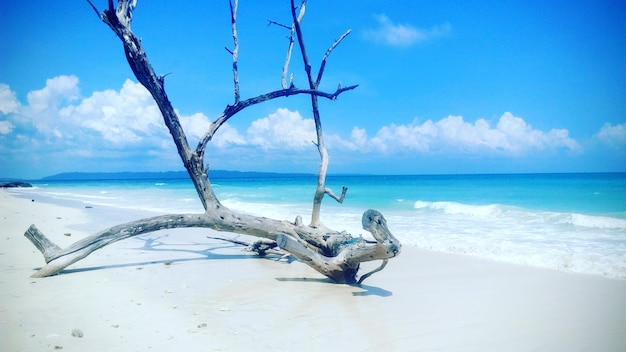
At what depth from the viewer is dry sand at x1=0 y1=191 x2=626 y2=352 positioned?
320cm

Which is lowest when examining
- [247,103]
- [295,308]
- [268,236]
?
[295,308]

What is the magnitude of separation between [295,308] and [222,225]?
8.05 feet

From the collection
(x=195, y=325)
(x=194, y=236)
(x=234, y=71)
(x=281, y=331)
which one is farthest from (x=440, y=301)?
(x=194, y=236)

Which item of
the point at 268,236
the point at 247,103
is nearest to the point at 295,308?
the point at 268,236

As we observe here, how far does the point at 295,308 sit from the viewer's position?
13.4 ft

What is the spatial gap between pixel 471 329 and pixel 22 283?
5231 mm

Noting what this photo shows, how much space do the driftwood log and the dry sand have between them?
335 millimetres

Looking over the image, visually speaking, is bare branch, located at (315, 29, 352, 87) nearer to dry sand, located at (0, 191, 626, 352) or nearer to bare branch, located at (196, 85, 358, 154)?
bare branch, located at (196, 85, 358, 154)

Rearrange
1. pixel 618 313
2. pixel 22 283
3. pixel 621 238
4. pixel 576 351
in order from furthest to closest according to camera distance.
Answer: pixel 621 238, pixel 22 283, pixel 618 313, pixel 576 351

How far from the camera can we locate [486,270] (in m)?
5.91

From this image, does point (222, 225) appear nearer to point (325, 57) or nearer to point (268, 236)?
point (268, 236)

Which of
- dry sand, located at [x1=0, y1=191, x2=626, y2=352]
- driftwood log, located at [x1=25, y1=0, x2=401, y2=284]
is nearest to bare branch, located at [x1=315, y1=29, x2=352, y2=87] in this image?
driftwood log, located at [x1=25, y1=0, x2=401, y2=284]

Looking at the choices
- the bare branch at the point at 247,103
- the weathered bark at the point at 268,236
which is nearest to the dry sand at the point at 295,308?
the weathered bark at the point at 268,236

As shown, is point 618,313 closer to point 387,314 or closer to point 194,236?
point 387,314
